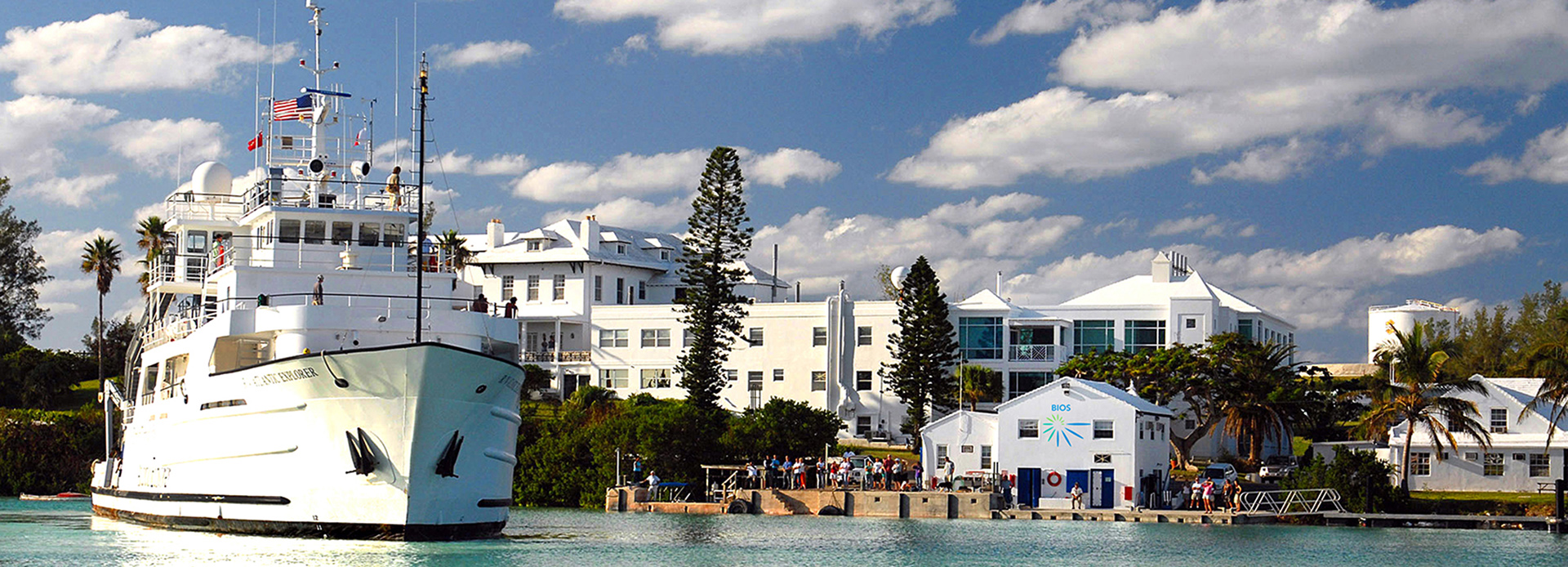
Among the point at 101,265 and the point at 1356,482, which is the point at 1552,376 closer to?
the point at 1356,482

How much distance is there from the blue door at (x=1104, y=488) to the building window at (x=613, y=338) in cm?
2892

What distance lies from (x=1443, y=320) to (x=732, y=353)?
46.6m

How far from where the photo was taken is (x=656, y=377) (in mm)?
75438

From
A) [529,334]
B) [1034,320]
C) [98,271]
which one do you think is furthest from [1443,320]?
[98,271]

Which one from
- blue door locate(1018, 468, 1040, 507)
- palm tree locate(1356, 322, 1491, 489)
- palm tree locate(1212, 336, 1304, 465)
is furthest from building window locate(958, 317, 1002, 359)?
palm tree locate(1356, 322, 1491, 489)

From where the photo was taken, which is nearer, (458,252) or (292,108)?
(292,108)

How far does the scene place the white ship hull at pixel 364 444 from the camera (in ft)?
100.0

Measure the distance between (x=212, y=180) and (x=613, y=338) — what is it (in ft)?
110

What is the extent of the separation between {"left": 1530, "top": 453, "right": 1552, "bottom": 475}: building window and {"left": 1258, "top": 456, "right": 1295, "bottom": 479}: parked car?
7411mm

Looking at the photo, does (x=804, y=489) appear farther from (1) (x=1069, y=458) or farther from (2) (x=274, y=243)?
(2) (x=274, y=243)

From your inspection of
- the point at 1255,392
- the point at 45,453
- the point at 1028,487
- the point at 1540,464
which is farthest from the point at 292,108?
the point at 1540,464

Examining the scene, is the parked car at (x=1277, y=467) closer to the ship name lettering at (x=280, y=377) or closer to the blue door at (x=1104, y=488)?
the blue door at (x=1104, y=488)

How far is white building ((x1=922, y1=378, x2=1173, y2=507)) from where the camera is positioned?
52531mm

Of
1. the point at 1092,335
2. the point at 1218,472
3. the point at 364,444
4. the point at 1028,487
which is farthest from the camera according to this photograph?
the point at 1092,335
